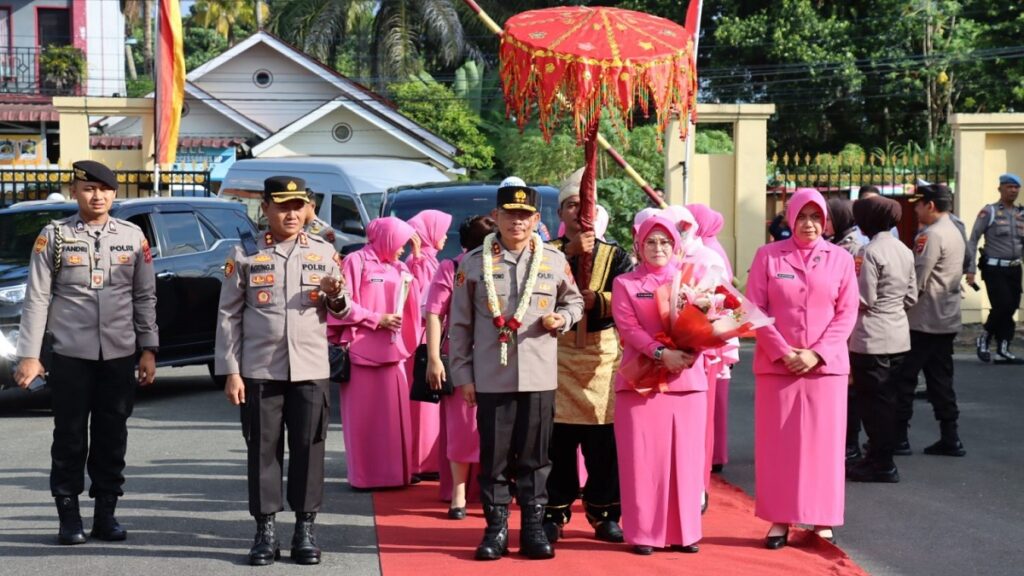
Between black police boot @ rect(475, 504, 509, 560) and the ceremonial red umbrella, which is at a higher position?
the ceremonial red umbrella

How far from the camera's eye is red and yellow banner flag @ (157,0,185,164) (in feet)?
70.5

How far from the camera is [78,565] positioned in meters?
7.11

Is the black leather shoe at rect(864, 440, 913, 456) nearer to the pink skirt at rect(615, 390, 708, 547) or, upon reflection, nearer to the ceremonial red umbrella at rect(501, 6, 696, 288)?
the pink skirt at rect(615, 390, 708, 547)

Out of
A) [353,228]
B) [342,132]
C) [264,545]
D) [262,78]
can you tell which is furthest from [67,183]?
[262,78]

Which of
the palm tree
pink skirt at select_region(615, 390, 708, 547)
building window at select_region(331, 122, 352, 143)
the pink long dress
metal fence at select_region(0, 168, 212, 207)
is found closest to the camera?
pink skirt at select_region(615, 390, 708, 547)

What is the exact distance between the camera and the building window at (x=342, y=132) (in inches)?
1378

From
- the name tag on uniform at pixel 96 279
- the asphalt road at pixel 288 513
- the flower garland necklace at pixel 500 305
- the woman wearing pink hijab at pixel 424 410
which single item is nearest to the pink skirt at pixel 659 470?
the flower garland necklace at pixel 500 305

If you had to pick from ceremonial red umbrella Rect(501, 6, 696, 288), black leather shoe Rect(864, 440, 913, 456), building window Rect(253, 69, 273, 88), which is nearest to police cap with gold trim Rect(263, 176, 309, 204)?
ceremonial red umbrella Rect(501, 6, 696, 288)

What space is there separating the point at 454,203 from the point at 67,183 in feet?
33.1

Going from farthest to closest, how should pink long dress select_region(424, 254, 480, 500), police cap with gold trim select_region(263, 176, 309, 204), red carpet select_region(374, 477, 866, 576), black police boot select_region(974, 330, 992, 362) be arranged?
black police boot select_region(974, 330, 992, 362) < pink long dress select_region(424, 254, 480, 500) < police cap with gold trim select_region(263, 176, 309, 204) < red carpet select_region(374, 477, 866, 576)

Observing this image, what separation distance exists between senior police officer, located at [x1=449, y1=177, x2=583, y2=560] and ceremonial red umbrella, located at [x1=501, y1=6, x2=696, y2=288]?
480 mm

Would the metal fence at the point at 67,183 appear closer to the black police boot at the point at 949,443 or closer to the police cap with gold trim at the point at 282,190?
the black police boot at the point at 949,443

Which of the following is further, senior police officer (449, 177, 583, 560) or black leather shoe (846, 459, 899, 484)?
black leather shoe (846, 459, 899, 484)

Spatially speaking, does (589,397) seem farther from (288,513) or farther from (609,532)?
(288,513)
